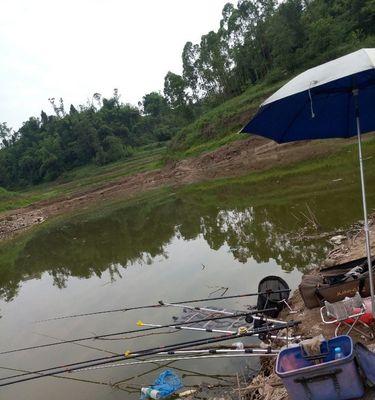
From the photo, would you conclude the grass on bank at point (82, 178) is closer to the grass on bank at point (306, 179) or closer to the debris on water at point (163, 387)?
the grass on bank at point (306, 179)

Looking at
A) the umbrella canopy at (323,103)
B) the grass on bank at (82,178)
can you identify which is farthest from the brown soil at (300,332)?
the grass on bank at (82,178)

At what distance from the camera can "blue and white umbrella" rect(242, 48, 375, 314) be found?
321cm

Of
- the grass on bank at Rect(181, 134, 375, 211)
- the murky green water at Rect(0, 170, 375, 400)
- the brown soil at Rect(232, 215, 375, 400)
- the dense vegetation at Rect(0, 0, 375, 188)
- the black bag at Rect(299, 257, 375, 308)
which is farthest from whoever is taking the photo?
the dense vegetation at Rect(0, 0, 375, 188)

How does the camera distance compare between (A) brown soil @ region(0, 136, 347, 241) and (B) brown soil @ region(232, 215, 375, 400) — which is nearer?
(B) brown soil @ region(232, 215, 375, 400)

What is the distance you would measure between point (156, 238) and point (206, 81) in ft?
126

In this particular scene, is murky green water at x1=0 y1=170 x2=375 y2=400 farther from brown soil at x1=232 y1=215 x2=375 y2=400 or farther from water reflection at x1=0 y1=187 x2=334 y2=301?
brown soil at x1=232 y1=215 x2=375 y2=400

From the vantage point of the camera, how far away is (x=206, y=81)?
4975 centimetres

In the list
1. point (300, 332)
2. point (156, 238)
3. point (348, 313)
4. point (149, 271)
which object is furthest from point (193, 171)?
point (348, 313)

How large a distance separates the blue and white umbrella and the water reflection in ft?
13.2

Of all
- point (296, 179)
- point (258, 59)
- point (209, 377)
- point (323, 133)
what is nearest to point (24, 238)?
point (296, 179)

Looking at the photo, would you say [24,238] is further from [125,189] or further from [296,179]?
[296,179]

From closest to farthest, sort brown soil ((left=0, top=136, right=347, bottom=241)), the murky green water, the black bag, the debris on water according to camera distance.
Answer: the black bag < the debris on water < the murky green water < brown soil ((left=0, top=136, right=347, bottom=241))

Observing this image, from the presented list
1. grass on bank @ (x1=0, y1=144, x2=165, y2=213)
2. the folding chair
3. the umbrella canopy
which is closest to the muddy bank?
the folding chair

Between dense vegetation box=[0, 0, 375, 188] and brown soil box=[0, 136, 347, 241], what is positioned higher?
dense vegetation box=[0, 0, 375, 188]
